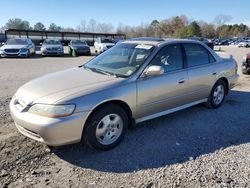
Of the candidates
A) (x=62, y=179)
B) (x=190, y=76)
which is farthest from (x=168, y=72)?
(x=62, y=179)

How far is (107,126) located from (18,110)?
1.28 m

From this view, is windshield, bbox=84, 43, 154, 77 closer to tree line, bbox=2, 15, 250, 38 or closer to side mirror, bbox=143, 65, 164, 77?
side mirror, bbox=143, 65, 164, 77

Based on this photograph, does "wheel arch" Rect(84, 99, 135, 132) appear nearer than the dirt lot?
No

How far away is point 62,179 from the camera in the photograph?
314cm

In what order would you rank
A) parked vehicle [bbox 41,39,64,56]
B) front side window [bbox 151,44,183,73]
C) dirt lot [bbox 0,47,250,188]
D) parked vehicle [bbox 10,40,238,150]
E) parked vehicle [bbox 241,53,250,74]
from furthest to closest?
1. parked vehicle [bbox 41,39,64,56]
2. parked vehicle [bbox 241,53,250,74]
3. front side window [bbox 151,44,183,73]
4. parked vehicle [bbox 10,40,238,150]
5. dirt lot [bbox 0,47,250,188]

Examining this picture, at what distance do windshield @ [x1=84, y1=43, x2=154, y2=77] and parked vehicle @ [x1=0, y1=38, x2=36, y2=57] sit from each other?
14953 millimetres

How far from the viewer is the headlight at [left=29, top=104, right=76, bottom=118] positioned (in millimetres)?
3295

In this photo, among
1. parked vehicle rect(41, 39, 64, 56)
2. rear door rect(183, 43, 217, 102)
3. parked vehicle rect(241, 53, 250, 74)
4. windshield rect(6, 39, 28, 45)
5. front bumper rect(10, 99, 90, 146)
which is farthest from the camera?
parked vehicle rect(41, 39, 64, 56)

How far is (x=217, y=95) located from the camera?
581cm

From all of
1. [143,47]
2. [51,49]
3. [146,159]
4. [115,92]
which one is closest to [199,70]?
[143,47]

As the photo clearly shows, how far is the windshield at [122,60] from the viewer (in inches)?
168

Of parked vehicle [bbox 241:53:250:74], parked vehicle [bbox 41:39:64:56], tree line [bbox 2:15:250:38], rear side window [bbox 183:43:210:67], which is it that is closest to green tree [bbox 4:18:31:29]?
tree line [bbox 2:15:250:38]

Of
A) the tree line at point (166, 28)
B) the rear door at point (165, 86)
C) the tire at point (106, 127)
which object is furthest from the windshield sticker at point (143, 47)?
the tree line at point (166, 28)

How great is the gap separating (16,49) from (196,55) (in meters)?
15.9
